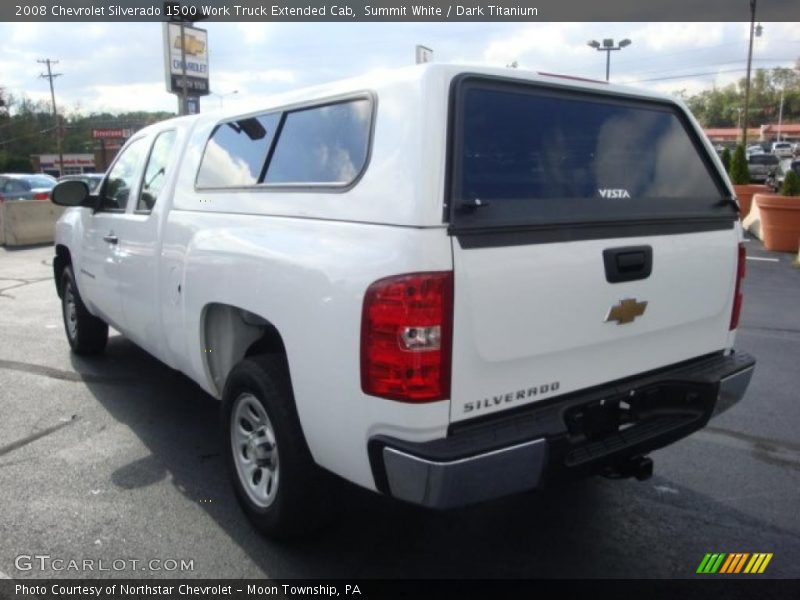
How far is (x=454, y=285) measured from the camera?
2252 mm

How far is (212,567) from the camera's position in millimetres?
2906

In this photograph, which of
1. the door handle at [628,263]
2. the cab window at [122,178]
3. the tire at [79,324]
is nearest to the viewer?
the door handle at [628,263]

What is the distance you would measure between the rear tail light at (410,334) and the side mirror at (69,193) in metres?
3.38

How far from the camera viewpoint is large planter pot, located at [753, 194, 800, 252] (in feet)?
41.7

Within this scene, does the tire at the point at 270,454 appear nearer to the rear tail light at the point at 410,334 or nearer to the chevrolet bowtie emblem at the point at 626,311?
the rear tail light at the point at 410,334

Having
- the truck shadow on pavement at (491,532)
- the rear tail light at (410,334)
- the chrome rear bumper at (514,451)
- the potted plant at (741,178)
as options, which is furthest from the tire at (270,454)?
the potted plant at (741,178)

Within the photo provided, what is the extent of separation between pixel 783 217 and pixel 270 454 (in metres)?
12.7

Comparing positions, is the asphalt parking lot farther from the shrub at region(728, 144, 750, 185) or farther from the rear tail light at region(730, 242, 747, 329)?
the shrub at region(728, 144, 750, 185)

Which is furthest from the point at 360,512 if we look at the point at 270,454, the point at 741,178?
the point at 741,178

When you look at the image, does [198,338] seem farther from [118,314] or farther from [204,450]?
[118,314]

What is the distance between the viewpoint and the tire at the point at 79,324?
577cm

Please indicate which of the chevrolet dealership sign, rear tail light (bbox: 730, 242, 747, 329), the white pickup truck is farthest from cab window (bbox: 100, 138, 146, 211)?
the chevrolet dealership sign

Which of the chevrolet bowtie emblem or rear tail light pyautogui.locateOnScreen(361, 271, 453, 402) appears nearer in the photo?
rear tail light pyautogui.locateOnScreen(361, 271, 453, 402)

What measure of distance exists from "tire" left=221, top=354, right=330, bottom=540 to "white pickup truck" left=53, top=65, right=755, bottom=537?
0.01 m
